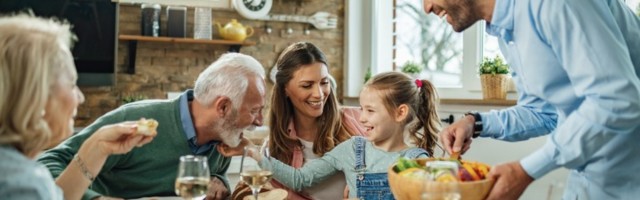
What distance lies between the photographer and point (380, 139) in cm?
210

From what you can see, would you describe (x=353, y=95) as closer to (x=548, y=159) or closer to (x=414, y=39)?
(x=414, y=39)

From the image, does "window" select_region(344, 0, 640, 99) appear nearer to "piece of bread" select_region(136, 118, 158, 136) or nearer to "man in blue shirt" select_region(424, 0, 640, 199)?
"man in blue shirt" select_region(424, 0, 640, 199)

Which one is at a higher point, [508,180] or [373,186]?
[508,180]

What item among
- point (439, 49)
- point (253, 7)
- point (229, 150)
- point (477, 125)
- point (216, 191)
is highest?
point (253, 7)

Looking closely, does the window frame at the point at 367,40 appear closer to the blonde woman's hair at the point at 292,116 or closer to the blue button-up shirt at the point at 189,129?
Result: the blonde woman's hair at the point at 292,116

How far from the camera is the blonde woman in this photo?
108 cm

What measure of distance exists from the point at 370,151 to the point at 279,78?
52 cm

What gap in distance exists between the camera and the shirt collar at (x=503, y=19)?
1551 mm

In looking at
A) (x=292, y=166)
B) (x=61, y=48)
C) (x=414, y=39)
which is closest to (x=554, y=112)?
(x=292, y=166)

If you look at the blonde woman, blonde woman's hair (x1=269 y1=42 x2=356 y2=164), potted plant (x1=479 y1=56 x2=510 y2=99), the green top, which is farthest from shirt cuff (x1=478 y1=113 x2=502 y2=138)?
potted plant (x1=479 y1=56 x2=510 y2=99)

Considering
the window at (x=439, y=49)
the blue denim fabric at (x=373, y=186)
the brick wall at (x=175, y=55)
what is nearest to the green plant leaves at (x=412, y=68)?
the window at (x=439, y=49)

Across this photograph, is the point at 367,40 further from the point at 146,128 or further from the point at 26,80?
the point at 26,80

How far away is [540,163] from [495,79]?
228 cm

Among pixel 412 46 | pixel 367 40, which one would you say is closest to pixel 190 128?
pixel 412 46
